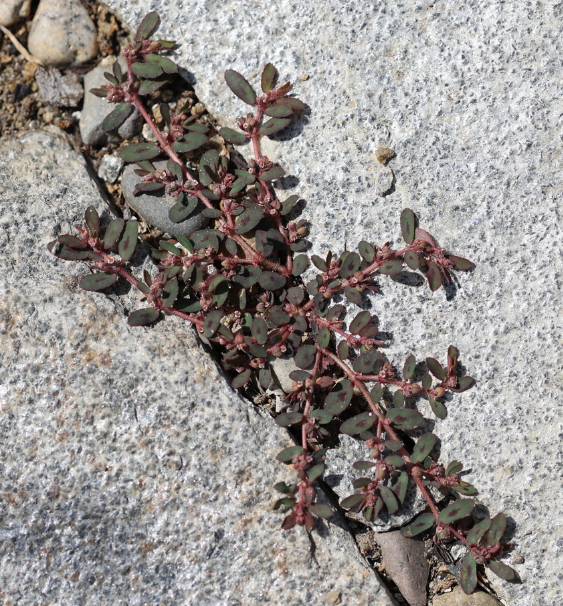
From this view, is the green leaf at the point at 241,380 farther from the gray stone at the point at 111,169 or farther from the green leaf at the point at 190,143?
the gray stone at the point at 111,169

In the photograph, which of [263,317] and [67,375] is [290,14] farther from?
[67,375]

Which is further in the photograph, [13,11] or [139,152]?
[13,11]

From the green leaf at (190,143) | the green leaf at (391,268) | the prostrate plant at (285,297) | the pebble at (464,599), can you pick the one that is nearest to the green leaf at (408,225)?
the prostrate plant at (285,297)

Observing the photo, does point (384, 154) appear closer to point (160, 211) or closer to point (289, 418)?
point (160, 211)

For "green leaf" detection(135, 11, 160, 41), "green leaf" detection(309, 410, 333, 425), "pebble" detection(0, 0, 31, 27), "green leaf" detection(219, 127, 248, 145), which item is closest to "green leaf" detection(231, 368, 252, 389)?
"green leaf" detection(309, 410, 333, 425)

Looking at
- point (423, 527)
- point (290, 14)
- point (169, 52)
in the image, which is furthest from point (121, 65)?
point (423, 527)

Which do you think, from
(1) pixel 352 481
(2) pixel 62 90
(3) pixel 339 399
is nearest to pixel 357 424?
(3) pixel 339 399

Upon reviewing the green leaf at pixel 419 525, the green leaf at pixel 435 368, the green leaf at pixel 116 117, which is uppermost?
the green leaf at pixel 116 117
